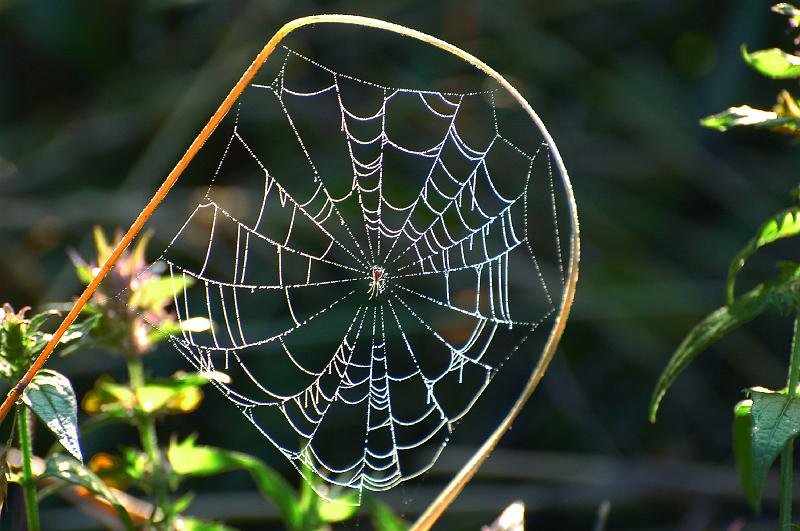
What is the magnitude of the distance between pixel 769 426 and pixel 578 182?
1.65 metres

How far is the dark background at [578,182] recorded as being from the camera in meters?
1.92

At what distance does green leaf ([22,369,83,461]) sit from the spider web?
116 cm

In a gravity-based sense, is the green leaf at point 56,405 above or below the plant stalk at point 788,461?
above

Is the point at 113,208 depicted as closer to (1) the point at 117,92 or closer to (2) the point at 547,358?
(1) the point at 117,92

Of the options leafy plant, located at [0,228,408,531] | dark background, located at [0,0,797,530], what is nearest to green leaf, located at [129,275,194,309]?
leafy plant, located at [0,228,408,531]

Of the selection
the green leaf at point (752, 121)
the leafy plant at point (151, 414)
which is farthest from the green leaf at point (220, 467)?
the green leaf at point (752, 121)

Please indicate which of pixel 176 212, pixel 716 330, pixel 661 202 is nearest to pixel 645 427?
pixel 661 202

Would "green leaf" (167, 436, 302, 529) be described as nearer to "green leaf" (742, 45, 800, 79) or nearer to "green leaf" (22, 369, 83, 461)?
"green leaf" (22, 369, 83, 461)

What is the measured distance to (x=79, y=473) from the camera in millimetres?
808

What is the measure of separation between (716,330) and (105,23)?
A: 221 cm

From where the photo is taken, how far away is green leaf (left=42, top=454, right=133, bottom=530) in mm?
790

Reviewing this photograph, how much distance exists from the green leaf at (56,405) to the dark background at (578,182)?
97cm

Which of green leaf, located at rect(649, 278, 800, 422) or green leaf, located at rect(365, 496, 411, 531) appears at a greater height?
green leaf, located at rect(649, 278, 800, 422)

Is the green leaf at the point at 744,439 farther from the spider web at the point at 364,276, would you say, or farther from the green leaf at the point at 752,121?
the spider web at the point at 364,276
